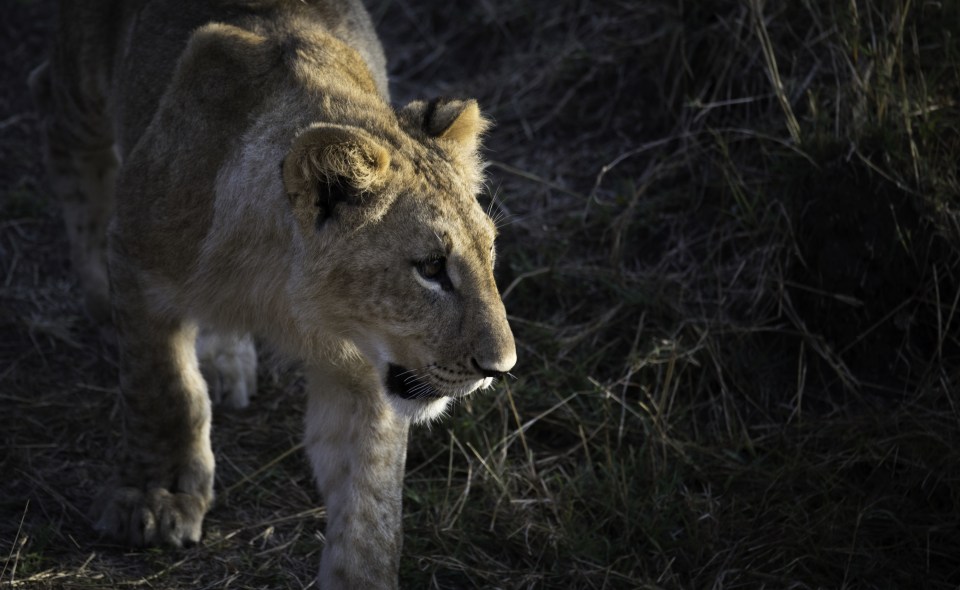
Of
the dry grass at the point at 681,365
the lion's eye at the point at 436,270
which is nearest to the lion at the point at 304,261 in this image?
the lion's eye at the point at 436,270

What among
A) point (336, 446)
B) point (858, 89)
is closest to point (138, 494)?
point (336, 446)

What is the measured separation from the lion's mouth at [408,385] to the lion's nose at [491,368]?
0.52 ft

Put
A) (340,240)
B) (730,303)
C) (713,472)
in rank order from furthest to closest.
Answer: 1. (730,303)
2. (713,472)
3. (340,240)

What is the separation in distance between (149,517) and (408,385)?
0.98 m

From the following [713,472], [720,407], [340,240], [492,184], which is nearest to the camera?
[340,240]

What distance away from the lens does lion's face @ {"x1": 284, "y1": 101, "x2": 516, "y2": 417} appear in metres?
2.95

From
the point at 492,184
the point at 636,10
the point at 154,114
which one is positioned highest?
the point at 154,114

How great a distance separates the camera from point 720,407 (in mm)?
4281

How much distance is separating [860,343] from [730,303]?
1.68 ft

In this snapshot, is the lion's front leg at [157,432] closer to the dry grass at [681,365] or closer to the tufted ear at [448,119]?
the dry grass at [681,365]

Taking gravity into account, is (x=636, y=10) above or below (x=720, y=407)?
above

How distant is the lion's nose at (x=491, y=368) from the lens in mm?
2924

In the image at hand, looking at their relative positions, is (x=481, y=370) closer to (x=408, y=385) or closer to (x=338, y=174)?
(x=408, y=385)

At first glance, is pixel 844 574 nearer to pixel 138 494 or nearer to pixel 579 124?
pixel 138 494
